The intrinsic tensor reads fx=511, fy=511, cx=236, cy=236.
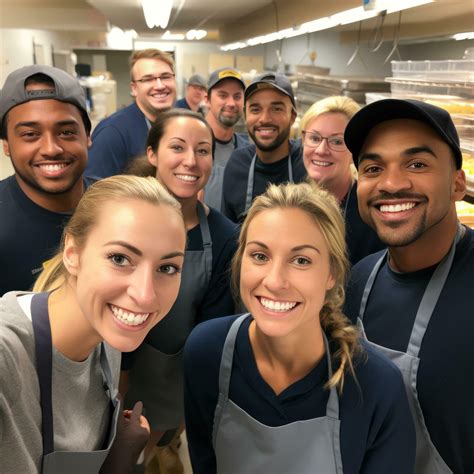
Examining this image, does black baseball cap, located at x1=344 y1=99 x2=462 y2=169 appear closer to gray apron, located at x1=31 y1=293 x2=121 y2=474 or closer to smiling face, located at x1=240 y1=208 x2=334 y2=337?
smiling face, located at x1=240 y1=208 x2=334 y2=337

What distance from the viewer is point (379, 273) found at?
63.4 inches

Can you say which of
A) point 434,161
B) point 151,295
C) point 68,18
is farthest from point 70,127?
point 68,18

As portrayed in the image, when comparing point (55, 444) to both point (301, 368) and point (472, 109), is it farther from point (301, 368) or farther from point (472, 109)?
point (472, 109)

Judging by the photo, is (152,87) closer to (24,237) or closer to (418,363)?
(24,237)

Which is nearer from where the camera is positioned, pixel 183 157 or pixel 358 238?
pixel 183 157

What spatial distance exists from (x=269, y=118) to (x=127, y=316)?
1920mm

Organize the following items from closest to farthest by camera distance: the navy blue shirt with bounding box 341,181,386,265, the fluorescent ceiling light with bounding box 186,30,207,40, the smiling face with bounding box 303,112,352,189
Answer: the navy blue shirt with bounding box 341,181,386,265
the smiling face with bounding box 303,112,352,189
the fluorescent ceiling light with bounding box 186,30,207,40

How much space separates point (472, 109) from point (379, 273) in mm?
1469

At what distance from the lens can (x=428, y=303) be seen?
1.39m

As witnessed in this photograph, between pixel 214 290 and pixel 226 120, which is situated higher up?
pixel 226 120

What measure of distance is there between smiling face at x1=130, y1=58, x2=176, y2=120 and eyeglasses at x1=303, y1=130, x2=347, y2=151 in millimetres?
1268

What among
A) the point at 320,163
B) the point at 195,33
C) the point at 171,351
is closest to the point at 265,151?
the point at 320,163

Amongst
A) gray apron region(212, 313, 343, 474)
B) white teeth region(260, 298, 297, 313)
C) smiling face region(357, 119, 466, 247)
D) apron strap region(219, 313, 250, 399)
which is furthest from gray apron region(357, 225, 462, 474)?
apron strap region(219, 313, 250, 399)

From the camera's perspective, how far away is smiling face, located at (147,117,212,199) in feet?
6.75
